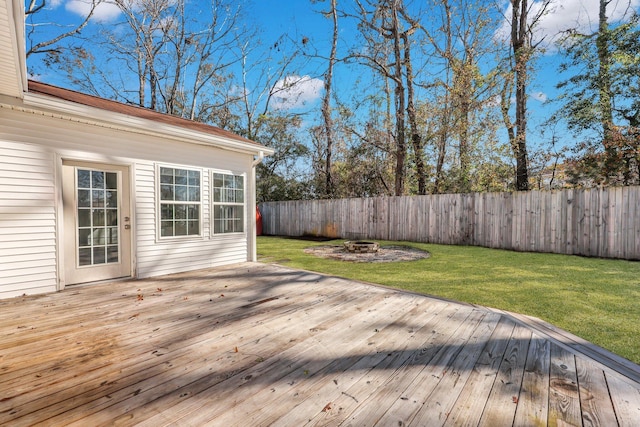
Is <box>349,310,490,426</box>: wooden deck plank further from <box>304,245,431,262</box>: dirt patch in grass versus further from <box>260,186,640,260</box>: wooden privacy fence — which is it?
<box>260,186,640,260</box>: wooden privacy fence

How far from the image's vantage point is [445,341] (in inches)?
87.8

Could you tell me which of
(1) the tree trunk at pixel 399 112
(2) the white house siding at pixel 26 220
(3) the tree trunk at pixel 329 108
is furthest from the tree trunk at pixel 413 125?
(2) the white house siding at pixel 26 220

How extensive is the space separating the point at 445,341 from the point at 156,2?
15.7 meters

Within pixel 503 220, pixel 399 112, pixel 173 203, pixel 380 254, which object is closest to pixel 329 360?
pixel 173 203

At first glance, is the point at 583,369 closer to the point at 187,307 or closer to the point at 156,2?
the point at 187,307

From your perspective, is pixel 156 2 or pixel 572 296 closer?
pixel 572 296

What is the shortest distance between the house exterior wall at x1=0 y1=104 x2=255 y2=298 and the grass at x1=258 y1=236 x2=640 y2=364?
254 cm

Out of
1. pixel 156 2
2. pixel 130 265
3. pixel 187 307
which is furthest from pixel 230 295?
pixel 156 2

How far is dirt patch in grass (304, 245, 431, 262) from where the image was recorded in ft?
20.5

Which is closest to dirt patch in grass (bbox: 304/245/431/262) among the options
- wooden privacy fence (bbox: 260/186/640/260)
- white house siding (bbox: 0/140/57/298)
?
wooden privacy fence (bbox: 260/186/640/260)

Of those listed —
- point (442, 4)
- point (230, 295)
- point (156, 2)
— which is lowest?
point (230, 295)

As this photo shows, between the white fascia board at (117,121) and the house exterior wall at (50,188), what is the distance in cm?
16

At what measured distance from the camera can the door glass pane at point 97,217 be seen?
3.91 meters

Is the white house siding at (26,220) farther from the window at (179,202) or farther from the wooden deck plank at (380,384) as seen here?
the wooden deck plank at (380,384)
